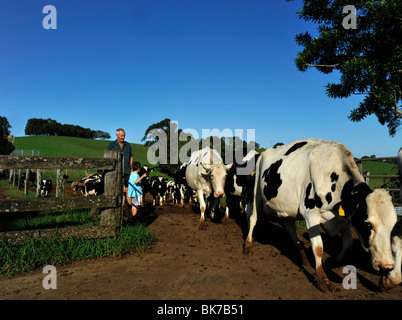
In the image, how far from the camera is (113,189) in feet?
18.8

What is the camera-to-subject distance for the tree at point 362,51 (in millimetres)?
9719

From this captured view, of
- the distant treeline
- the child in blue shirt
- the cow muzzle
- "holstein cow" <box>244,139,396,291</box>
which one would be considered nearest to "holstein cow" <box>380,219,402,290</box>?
the cow muzzle

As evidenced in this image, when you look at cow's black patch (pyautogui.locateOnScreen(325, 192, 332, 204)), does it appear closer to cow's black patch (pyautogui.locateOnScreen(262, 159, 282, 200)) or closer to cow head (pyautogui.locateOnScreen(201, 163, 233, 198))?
cow's black patch (pyautogui.locateOnScreen(262, 159, 282, 200))

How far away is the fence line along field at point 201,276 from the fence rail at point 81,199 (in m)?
0.25

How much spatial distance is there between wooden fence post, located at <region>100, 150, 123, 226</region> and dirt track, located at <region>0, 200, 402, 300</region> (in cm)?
85

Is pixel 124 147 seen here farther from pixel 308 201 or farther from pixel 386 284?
pixel 386 284

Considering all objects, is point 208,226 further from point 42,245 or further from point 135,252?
point 42,245

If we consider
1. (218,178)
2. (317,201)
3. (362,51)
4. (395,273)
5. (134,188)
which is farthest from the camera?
(362,51)

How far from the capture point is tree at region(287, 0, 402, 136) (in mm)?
9719

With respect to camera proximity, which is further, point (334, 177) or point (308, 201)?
point (308, 201)

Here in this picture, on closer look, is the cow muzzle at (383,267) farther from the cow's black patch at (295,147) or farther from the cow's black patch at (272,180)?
the cow's black patch at (295,147)

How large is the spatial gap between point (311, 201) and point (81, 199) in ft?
14.2

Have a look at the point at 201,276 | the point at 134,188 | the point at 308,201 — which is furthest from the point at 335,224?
the point at 134,188
